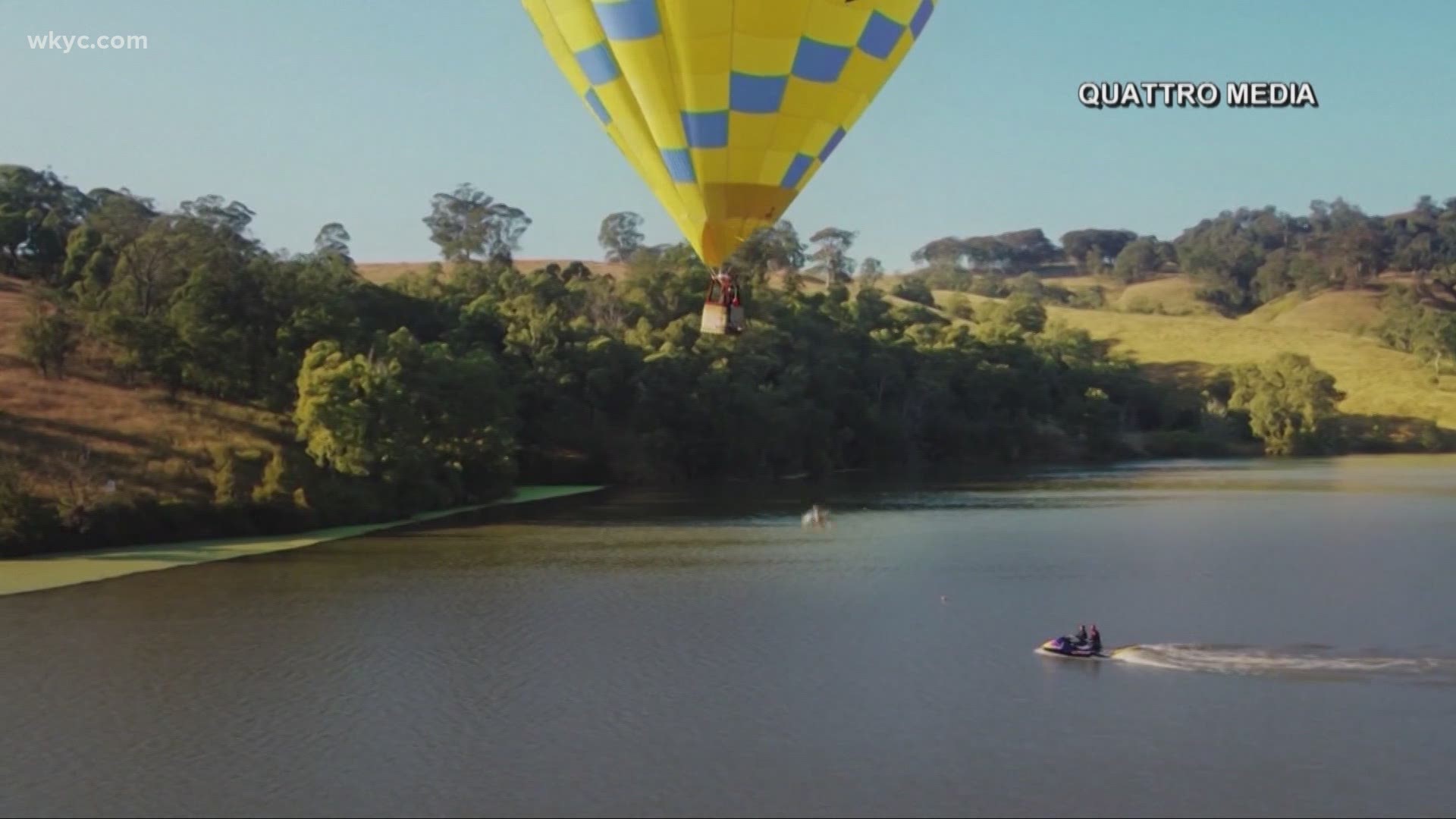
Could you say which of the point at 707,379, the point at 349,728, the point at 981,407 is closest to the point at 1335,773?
the point at 349,728

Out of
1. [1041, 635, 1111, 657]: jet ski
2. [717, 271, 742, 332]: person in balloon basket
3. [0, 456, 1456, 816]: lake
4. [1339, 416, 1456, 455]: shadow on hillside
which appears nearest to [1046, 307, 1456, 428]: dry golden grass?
[1339, 416, 1456, 455]: shadow on hillside

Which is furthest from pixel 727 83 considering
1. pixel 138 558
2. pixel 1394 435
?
pixel 1394 435

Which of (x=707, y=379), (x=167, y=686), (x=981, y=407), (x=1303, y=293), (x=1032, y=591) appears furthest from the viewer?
(x=1303, y=293)

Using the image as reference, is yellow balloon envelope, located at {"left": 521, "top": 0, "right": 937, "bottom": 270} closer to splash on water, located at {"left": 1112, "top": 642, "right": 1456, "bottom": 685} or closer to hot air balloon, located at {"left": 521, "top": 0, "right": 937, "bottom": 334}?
hot air balloon, located at {"left": 521, "top": 0, "right": 937, "bottom": 334}

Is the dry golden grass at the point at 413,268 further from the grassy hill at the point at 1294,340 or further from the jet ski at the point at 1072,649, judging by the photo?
the jet ski at the point at 1072,649

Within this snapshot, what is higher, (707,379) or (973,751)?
(707,379)

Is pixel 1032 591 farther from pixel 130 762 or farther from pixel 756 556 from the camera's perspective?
pixel 130 762
